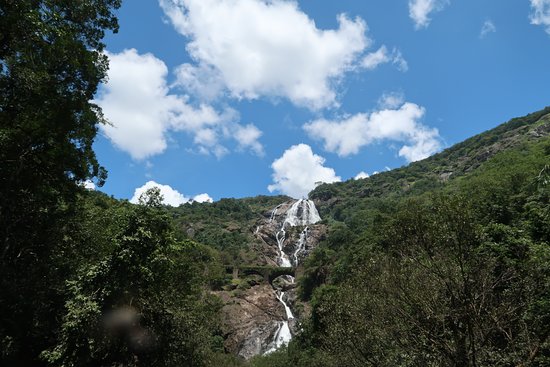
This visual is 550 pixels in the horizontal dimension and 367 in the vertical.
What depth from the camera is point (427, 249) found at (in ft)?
49.7

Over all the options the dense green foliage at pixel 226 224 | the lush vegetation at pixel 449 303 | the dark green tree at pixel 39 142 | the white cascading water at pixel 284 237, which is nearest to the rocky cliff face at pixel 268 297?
the white cascading water at pixel 284 237

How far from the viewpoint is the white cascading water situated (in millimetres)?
56781

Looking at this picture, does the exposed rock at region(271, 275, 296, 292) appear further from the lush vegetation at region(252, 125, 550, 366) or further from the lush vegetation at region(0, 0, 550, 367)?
the lush vegetation at region(252, 125, 550, 366)

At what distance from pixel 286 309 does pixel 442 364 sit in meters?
59.4

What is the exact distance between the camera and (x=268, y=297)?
72.5 m

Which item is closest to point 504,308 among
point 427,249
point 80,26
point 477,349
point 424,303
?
point 477,349

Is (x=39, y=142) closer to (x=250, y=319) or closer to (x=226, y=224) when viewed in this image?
(x=250, y=319)

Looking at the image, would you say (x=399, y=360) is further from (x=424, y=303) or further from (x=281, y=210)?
(x=281, y=210)

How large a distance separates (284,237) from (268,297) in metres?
37.9

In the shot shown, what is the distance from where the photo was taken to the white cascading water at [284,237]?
186 ft

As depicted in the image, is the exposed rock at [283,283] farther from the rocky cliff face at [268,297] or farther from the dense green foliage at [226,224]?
the dense green foliage at [226,224]

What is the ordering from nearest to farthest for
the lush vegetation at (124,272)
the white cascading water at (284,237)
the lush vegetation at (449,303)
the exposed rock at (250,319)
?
1. the lush vegetation at (449,303)
2. the lush vegetation at (124,272)
3. the exposed rock at (250,319)
4. the white cascading water at (284,237)

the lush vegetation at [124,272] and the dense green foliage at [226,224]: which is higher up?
the dense green foliage at [226,224]

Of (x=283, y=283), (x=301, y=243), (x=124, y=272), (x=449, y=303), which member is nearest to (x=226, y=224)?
(x=301, y=243)
